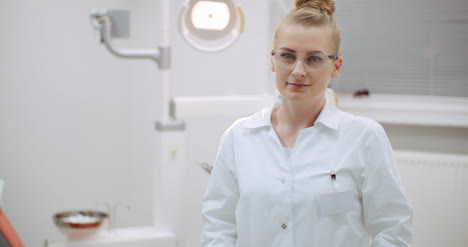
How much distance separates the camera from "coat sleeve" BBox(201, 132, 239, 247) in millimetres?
1711

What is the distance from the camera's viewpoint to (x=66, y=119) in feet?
13.7

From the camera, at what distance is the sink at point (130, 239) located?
3148 millimetres

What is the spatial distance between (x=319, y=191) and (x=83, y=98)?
2959mm

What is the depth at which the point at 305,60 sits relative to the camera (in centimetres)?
161

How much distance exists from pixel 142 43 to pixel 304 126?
286 cm

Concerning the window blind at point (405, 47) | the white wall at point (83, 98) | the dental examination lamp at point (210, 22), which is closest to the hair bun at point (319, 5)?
the dental examination lamp at point (210, 22)

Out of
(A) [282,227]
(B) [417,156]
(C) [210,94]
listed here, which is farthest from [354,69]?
(A) [282,227]

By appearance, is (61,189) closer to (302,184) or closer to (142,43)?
(142,43)

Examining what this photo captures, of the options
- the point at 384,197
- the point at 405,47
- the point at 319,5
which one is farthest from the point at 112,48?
the point at 384,197

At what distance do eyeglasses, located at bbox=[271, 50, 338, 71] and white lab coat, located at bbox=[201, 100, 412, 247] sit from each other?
0.15 meters

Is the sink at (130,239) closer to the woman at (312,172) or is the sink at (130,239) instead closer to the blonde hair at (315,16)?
the woman at (312,172)

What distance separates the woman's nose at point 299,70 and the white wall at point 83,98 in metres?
2.28

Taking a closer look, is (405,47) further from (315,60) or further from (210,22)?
(315,60)

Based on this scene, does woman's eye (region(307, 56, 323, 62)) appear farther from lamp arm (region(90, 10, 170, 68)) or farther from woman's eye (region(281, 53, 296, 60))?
lamp arm (region(90, 10, 170, 68))
